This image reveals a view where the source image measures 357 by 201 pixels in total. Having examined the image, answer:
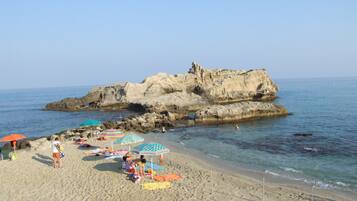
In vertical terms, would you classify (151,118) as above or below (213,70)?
below

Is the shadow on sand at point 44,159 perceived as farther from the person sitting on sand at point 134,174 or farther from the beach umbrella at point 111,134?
the beach umbrella at point 111,134

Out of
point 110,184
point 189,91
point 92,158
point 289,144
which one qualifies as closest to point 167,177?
point 110,184

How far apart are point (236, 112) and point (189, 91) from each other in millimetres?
27497

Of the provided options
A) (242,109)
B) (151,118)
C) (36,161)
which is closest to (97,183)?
(36,161)

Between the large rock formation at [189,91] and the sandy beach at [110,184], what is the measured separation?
33.5 metres

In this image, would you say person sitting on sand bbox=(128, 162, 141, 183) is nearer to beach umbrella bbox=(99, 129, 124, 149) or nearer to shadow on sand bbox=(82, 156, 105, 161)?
shadow on sand bbox=(82, 156, 105, 161)

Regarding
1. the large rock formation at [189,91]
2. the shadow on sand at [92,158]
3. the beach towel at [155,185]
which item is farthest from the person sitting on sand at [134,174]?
the large rock formation at [189,91]

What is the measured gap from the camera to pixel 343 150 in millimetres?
27172

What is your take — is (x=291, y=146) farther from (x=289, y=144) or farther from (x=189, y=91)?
(x=189, y=91)

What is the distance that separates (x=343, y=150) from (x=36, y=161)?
21.5 metres

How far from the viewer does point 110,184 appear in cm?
1834

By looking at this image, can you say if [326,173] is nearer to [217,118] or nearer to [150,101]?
[217,118]

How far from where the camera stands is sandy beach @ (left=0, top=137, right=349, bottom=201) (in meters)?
16.7

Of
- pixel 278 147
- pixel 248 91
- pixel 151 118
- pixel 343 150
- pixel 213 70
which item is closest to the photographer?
pixel 343 150
